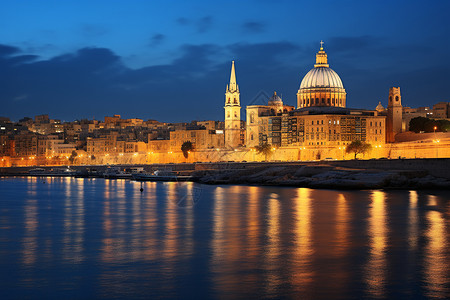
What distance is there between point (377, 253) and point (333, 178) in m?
34.8

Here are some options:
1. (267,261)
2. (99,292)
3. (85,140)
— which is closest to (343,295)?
(267,261)

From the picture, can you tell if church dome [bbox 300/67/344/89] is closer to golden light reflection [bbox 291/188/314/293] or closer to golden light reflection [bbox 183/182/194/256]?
golden light reflection [bbox 183/182/194/256]

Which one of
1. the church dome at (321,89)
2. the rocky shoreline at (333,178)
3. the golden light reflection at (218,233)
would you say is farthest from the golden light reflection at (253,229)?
the church dome at (321,89)

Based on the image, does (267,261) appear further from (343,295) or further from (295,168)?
(295,168)

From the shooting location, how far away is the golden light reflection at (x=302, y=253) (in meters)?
15.6

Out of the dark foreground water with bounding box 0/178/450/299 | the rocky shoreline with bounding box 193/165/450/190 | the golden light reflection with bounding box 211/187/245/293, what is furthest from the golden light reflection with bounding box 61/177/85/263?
the rocky shoreline with bounding box 193/165/450/190

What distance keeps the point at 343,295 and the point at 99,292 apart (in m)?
5.10

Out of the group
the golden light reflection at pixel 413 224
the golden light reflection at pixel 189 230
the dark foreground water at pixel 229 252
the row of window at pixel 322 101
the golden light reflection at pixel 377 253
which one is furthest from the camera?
Answer: the row of window at pixel 322 101

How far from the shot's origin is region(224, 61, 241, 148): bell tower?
106125 mm

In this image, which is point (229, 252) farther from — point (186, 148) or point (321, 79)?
point (186, 148)

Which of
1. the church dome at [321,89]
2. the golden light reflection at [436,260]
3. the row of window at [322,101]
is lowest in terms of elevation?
the golden light reflection at [436,260]

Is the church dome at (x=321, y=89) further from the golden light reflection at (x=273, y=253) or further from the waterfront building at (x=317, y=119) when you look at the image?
the golden light reflection at (x=273, y=253)

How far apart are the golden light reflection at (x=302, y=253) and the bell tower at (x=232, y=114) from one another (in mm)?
73352

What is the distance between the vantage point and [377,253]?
19.5 meters
